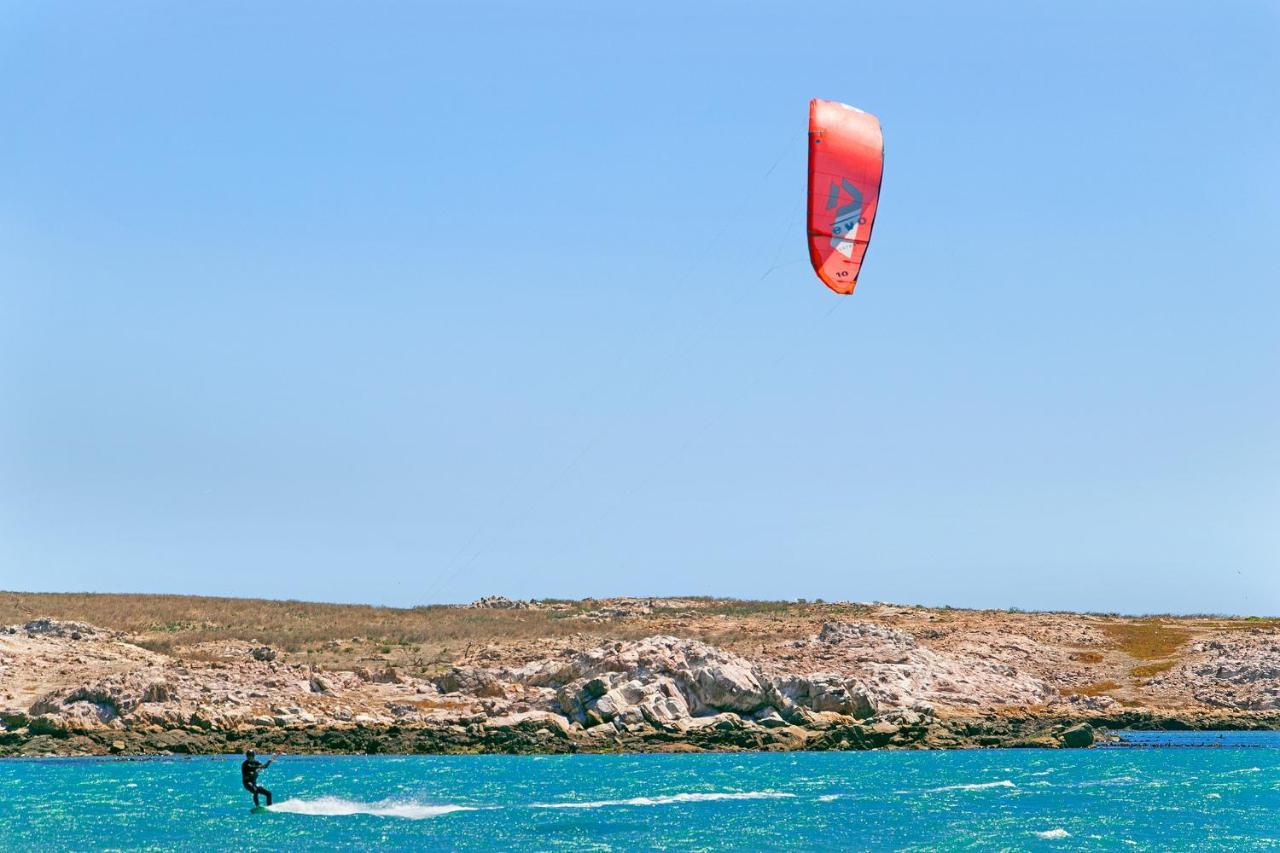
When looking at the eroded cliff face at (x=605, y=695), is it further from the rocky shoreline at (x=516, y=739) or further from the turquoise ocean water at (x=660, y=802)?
the turquoise ocean water at (x=660, y=802)

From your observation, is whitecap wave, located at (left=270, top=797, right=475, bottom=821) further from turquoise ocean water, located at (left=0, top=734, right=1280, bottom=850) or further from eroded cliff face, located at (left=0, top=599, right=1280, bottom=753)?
eroded cliff face, located at (left=0, top=599, right=1280, bottom=753)

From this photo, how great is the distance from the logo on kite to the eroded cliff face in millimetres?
20589

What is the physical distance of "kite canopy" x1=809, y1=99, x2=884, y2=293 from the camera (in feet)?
107

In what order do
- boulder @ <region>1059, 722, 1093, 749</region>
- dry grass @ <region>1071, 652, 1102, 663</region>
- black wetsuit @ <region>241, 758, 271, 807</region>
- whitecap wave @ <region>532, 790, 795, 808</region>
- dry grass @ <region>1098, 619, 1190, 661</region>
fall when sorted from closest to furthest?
whitecap wave @ <region>532, 790, 795, 808</region> → black wetsuit @ <region>241, 758, 271, 807</region> → boulder @ <region>1059, 722, 1093, 749</region> → dry grass @ <region>1071, 652, 1102, 663</region> → dry grass @ <region>1098, 619, 1190, 661</region>

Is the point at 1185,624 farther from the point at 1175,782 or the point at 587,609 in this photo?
the point at 1175,782

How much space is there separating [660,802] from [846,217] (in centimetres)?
1411

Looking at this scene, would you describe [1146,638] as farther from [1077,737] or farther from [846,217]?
[846,217]

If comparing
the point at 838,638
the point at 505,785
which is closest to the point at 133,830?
the point at 505,785

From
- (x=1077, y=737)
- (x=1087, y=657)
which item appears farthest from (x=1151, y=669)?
(x=1077, y=737)

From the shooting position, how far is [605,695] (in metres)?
50.6

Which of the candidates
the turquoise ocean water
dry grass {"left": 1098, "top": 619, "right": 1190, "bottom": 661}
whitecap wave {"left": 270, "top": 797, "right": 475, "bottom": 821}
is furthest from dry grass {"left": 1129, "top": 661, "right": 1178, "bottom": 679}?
whitecap wave {"left": 270, "top": 797, "right": 475, "bottom": 821}

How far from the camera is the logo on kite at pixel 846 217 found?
108ft

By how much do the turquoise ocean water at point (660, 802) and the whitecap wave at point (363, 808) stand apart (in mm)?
61

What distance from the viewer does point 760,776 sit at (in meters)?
41.5
